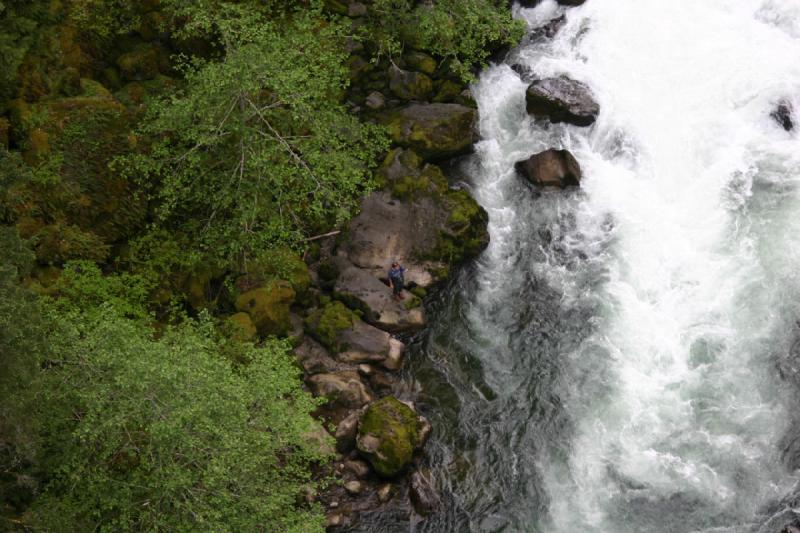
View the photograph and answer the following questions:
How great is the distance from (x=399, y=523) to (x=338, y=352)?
4.86m

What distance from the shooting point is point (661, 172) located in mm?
22609

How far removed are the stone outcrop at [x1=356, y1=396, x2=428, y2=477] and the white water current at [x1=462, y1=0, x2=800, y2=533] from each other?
122 inches

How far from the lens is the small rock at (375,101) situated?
920 inches

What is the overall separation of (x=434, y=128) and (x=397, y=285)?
5.80 meters

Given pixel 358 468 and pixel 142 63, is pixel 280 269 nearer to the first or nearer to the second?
pixel 358 468

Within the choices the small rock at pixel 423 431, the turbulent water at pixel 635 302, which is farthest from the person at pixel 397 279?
the small rock at pixel 423 431

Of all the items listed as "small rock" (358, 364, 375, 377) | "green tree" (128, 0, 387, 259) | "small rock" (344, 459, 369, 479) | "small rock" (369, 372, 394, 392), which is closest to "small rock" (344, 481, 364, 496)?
"small rock" (344, 459, 369, 479)

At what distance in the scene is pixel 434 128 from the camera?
74.5 feet

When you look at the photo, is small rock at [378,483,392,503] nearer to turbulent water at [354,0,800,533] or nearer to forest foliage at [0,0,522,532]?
turbulent water at [354,0,800,533]

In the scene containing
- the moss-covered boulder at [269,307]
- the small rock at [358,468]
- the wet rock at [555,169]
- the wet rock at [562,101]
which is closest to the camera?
the small rock at [358,468]

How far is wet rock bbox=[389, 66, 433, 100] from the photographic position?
23.7 metres

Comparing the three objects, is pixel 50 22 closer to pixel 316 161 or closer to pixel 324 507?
pixel 316 161

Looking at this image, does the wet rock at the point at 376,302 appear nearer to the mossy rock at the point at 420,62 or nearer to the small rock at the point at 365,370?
the small rock at the point at 365,370

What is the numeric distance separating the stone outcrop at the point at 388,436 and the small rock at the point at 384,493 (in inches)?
10.8
